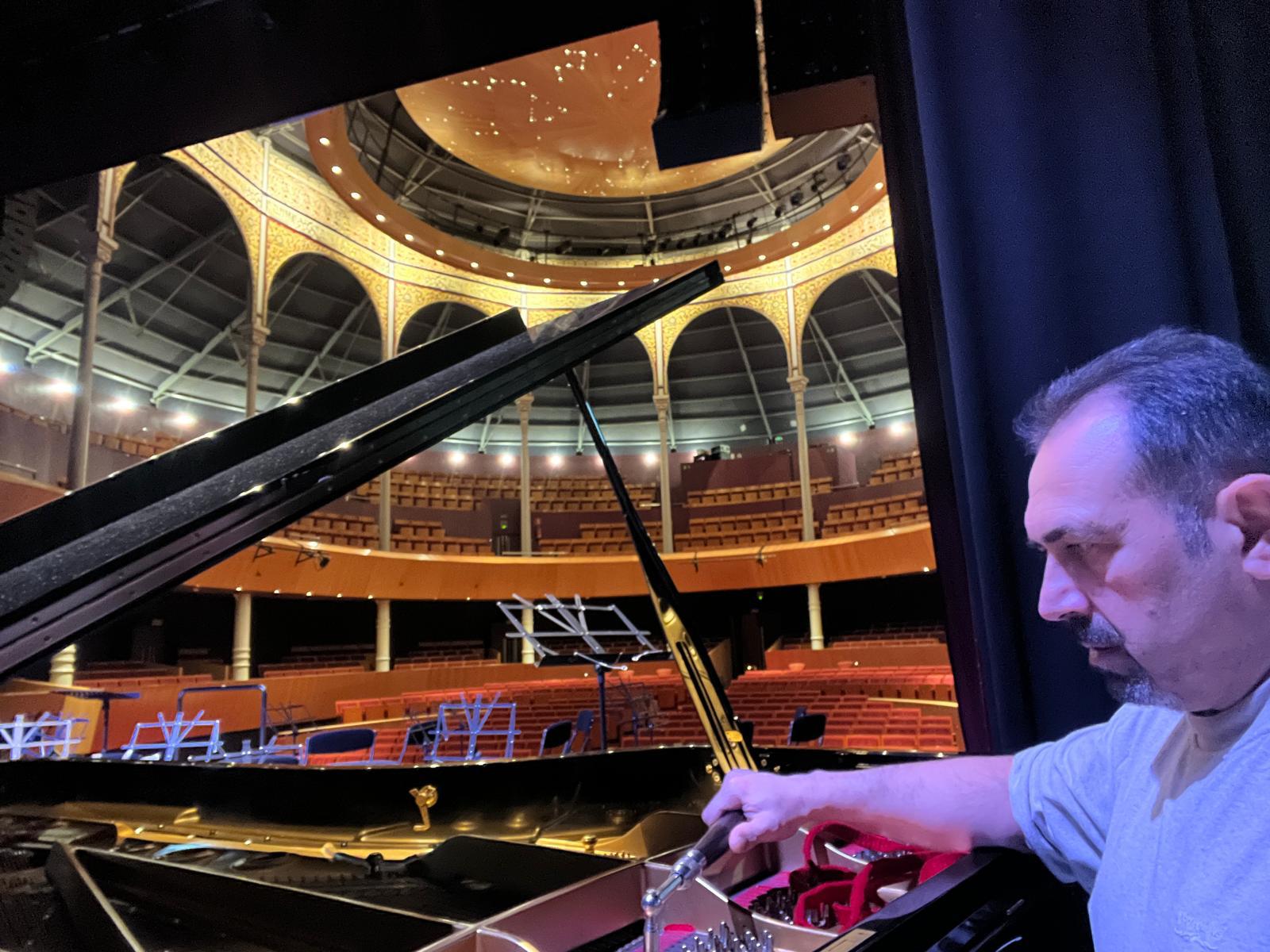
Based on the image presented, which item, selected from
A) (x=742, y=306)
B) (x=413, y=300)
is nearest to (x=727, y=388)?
(x=742, y=306)

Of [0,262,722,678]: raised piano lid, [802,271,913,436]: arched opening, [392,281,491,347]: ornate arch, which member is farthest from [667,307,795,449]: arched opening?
[0,262,722,678]: raised piano lid

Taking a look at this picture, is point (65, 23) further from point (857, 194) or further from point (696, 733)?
point (857, 194)

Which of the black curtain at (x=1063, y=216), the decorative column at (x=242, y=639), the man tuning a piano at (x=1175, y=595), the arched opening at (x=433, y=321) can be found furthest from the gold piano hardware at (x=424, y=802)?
the arched opening at (x=433, y=321)

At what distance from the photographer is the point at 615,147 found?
43.8 feet

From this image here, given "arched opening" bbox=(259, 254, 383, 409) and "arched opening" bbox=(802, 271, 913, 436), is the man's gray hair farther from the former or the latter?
"arched opening" bbox=(802, 271, 913, 436)

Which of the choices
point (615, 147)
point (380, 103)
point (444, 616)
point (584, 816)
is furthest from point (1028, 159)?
point (444, 616)

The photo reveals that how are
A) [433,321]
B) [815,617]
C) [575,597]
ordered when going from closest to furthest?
[575,597] → [815,617] → [433,321]

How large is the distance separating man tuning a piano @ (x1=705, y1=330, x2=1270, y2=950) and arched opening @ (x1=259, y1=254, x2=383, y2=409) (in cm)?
1796

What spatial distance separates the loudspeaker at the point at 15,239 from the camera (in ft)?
11.8

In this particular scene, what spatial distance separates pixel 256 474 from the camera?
123 cm

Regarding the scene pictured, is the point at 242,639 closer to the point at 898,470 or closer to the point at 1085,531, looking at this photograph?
the point at 898,470

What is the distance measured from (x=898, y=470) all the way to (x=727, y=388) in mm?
5798

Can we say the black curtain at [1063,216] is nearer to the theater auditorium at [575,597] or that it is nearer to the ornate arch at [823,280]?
the theater auditorium at [575,597]

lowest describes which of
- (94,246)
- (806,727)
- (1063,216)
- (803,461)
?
(806,727)
